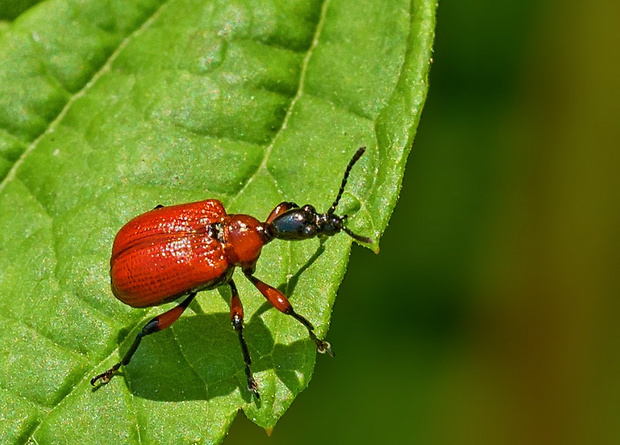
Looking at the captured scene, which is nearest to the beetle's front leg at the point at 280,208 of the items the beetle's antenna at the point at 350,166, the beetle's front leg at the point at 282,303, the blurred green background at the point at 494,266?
the beetle's antenna at the point at 350,166

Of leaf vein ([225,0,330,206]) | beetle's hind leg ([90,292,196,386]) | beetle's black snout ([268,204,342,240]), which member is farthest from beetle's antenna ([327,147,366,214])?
beetle's hind leg ([90,292,196,386])

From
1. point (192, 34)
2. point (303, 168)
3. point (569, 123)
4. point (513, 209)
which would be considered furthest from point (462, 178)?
point (192, 34)

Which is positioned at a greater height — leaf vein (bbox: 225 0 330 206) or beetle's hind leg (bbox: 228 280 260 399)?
leaf vein (bbox: 225 0 330 206)

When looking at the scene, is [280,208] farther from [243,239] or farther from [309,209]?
[243,239]

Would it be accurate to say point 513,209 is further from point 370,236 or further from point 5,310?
point 5,310

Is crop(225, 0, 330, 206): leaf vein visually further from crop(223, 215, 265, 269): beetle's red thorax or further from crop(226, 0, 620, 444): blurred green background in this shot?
crop(226, 0, 620, 444): blurred green background

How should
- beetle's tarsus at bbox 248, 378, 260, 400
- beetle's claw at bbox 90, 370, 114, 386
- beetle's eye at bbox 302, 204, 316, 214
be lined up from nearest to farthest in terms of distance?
beetle's tarsus at bbox 248, 378, 260, 400
beetle's claw at bbox 90, 370, 114, 386
beetle's eye at bbox 302, 204, 316, 214
